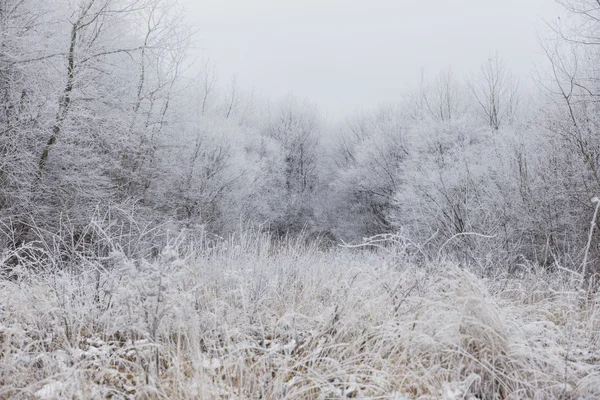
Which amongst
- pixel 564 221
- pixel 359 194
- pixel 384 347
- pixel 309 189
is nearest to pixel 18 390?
pixel 384 347

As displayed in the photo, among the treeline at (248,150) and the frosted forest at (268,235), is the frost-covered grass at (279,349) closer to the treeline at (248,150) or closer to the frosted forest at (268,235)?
the frosted forest at (268,235)

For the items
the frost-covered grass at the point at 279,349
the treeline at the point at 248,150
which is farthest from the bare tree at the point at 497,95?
the frost-covered grass at the point at 279,349

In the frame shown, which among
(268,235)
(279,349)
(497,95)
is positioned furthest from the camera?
(497,95)

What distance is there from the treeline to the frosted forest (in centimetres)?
10

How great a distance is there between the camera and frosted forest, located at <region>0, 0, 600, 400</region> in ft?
7.54

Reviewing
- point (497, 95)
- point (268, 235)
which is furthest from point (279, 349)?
point (497, 95)

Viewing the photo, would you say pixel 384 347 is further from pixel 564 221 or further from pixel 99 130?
pixel 99 130

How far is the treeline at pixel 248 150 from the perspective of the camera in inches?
347

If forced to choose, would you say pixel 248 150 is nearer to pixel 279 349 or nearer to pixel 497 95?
pixel 497 95

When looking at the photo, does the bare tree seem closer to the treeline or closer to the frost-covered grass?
the treeline

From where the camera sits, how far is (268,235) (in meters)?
6.61

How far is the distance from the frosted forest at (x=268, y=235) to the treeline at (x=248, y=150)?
0.10 m

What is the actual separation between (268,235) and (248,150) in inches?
865

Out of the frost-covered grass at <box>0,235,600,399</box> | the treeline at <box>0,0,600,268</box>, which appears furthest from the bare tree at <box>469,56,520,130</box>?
the frost-covered grass at <box>0,235,600,399</box>
